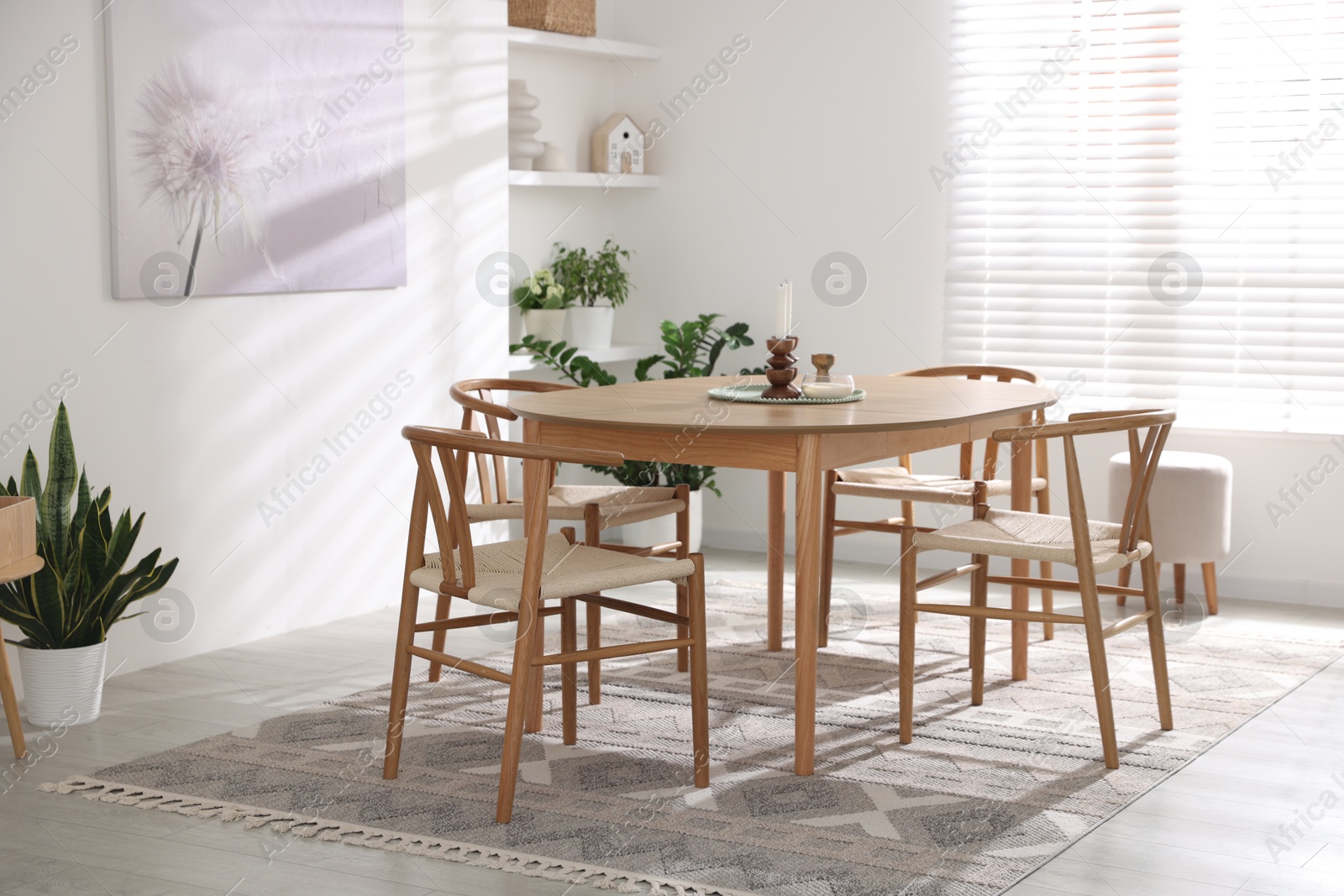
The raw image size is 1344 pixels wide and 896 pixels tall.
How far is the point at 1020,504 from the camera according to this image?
3.79 metres

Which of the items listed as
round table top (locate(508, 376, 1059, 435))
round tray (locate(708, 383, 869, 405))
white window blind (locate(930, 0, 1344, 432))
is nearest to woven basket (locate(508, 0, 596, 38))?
white window blind (locate(930, 0, 1344, 432))

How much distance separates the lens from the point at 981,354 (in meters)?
5.42

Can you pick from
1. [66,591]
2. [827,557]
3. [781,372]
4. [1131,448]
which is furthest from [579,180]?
[1131,448]

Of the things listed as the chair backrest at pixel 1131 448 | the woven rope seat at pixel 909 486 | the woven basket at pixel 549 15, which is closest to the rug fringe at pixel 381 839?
the chair backrest at pixel 1131 448

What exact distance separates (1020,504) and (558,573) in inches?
56.6

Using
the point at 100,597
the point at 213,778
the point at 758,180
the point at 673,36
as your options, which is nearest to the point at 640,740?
the point at 213,778

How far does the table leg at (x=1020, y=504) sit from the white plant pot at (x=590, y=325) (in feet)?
7.13

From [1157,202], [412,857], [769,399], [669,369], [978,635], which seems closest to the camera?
[412,857]

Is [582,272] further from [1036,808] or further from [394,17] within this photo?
[1036,808]

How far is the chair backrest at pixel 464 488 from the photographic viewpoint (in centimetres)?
273

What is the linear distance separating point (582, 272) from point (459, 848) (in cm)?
336

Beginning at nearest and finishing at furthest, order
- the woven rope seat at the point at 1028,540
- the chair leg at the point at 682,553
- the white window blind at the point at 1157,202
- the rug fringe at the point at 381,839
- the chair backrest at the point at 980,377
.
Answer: the rug fringe at the point at 381,839, the woven rope seat at the point at 1028,540, the chair leg at the point at 682,553, the chair backrest at the point at 980,377, the white window blind at the point at 1157,202

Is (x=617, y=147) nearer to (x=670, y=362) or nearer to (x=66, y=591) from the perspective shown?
(x=670, y=362)

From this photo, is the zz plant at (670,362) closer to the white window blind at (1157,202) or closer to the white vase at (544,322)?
the white vase at (544,322)
